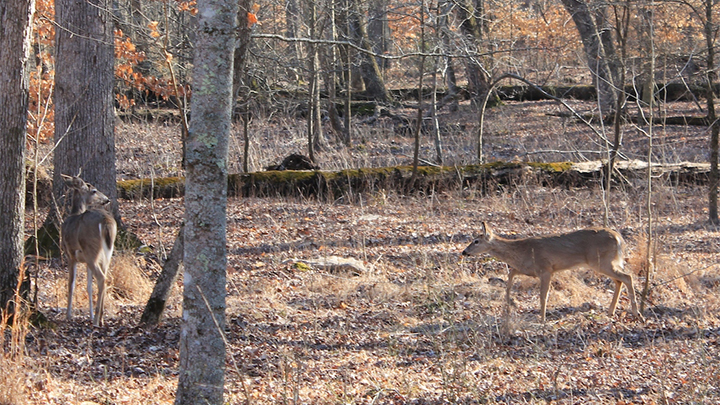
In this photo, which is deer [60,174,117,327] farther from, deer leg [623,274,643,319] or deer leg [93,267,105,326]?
deer leg [623,274,643,319]

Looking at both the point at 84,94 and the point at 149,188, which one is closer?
the point at 84,94

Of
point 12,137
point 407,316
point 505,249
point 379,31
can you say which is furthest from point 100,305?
point 379,31

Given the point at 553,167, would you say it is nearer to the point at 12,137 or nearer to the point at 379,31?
the point at 12,137

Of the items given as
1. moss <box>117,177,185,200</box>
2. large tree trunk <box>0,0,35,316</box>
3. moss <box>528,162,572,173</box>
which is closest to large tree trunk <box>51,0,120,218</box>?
large tree trunk <box>0,0,35,316</box>

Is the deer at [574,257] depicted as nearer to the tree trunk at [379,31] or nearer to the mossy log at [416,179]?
the mossy log at [416,179]

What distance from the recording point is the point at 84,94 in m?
8.67

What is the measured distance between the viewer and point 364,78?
22.9 metres

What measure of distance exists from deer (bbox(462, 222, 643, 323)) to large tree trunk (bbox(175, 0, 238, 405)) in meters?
4.36

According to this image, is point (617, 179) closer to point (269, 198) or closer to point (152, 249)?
Answer: point (269, 198)

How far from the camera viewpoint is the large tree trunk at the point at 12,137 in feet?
19.2

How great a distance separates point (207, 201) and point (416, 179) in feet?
30.0

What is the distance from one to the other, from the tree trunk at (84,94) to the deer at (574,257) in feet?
17.8

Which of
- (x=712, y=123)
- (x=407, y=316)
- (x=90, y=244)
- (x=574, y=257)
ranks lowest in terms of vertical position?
(x=407, y=316)

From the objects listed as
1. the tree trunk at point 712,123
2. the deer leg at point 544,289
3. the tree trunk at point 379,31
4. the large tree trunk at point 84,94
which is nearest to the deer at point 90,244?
the large tree trunk at point 84,94
